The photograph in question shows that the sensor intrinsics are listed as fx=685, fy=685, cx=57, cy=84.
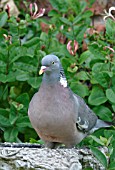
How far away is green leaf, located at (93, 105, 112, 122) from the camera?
6264mm

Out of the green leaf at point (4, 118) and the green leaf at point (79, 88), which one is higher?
the green leaf at point (79, 88)

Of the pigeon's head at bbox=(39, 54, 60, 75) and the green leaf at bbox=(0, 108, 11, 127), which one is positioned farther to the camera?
the green leaf at bbox=(0, 108, 11, 127)

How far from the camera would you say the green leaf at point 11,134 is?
6.23m

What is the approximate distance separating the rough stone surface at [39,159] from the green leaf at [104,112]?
4.57ft

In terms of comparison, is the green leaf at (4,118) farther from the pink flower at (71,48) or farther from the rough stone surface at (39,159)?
the rough stone surface at (39,159)

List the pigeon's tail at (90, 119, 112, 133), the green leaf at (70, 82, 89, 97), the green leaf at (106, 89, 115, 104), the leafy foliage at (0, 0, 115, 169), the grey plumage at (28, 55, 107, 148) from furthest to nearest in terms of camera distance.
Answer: the green leaf at (70, 82, 89, 97) → the leafy foliage at (0, 0, 115, 169) → the green leaf at (106, 89, 115, 104) → the pigeon's tail at (90, 119, 112, 133) → the grey plumage at (28, 55, 107, 148)

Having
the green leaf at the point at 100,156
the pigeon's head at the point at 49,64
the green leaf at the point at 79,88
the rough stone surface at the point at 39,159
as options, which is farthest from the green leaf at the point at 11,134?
the green leaf at the point at 100,156

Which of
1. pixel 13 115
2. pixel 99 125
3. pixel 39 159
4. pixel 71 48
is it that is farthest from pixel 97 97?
pixel 39 159

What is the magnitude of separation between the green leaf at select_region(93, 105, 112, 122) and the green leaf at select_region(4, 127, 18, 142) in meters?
0.76

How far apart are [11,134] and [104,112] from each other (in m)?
0.87

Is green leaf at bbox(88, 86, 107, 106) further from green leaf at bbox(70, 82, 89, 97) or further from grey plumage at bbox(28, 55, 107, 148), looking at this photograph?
grey plumage at bbox(28, 55, 107, 148)

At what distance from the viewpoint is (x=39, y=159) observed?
461cm

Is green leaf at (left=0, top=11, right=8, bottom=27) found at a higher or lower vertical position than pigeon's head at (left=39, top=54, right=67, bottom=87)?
higher

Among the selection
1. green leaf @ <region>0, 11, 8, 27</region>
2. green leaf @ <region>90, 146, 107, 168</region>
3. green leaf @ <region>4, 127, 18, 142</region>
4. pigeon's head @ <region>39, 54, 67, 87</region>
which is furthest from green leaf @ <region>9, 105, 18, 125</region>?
green leaf @ <region>90, 146, 107, 168</region>
